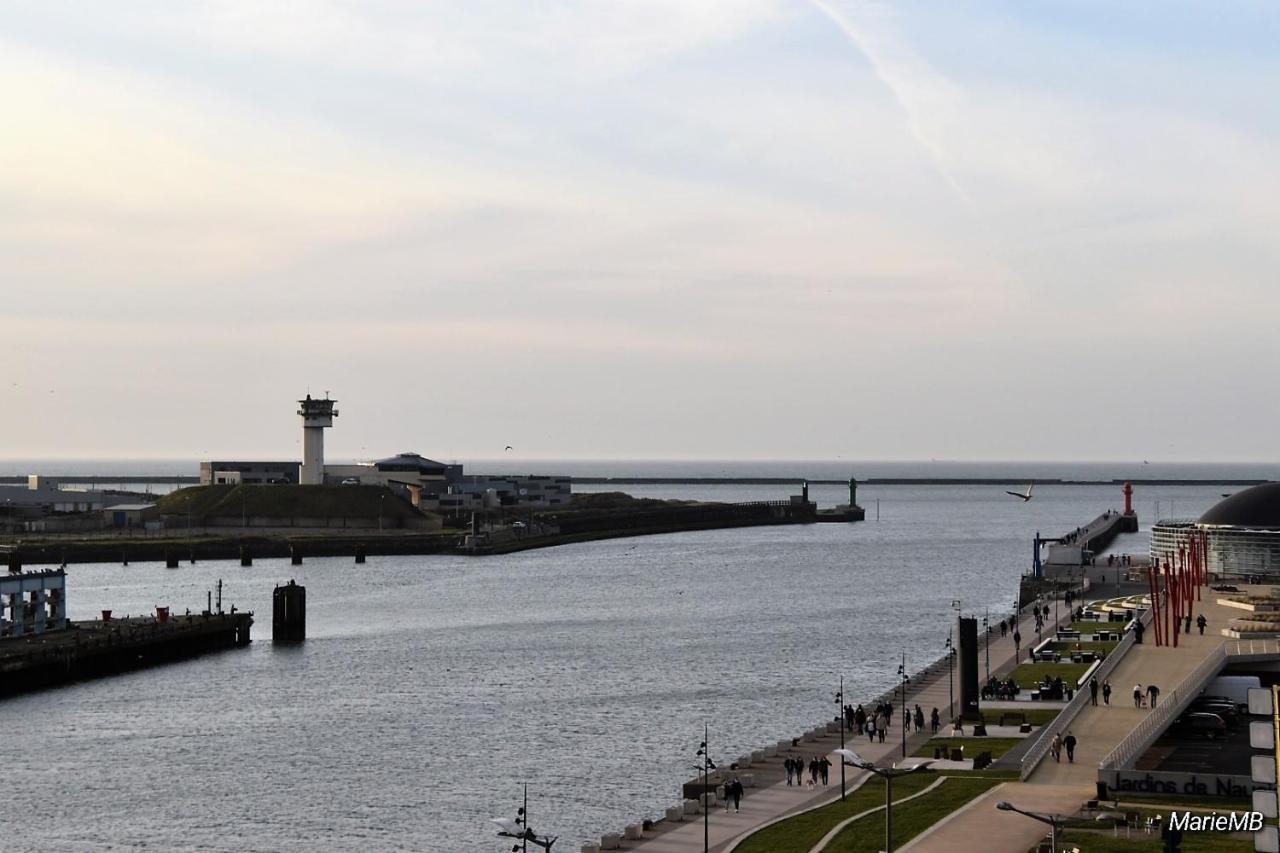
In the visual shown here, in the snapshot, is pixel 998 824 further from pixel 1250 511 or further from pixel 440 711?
pixel 1250 511

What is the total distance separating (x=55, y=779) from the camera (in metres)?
63.5

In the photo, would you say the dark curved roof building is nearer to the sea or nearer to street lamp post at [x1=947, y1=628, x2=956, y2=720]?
the sea

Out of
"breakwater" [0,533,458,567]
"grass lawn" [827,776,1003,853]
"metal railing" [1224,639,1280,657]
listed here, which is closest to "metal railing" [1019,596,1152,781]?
"grass lawn" [827,776,1003,853]

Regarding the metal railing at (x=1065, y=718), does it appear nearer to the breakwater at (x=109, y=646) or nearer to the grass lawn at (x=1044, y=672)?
the grass lawn at (x=1044, y=672)

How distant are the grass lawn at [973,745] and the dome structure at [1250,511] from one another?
203ft

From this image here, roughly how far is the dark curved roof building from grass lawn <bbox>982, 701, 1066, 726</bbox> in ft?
158

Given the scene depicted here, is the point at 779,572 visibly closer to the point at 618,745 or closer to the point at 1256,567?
the point at 1256,567

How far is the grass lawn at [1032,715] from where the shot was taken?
2649 inches

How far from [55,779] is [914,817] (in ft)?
109

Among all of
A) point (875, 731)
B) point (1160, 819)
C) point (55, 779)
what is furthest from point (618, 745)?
point (1160, 819)

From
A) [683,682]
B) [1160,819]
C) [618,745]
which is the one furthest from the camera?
[683,682]

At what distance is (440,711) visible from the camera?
7800 centimetres

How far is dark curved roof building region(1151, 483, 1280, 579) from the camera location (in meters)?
116

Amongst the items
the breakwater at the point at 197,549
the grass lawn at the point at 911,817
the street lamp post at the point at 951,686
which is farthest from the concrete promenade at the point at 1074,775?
the breakwater at the point at 197,549
